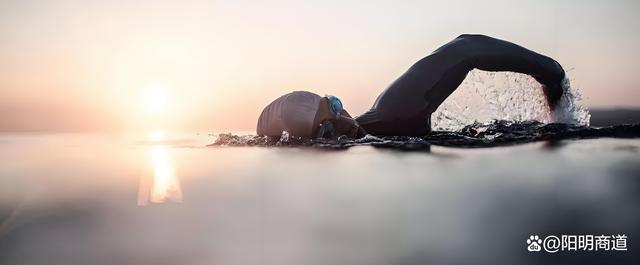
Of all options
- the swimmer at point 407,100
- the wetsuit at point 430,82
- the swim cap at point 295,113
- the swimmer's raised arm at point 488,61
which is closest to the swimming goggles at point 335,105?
the swimmer at point 407,100

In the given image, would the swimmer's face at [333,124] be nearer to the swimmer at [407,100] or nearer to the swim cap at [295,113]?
the swimmer at [407,100]

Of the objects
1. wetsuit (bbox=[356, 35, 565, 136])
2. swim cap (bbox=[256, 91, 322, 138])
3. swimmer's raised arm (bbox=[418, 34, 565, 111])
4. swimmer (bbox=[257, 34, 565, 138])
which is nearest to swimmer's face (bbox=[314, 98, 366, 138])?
swimmer (bbox=[257, 34, 565, 138])

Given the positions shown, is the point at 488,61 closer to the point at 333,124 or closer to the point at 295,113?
the point at 333,124

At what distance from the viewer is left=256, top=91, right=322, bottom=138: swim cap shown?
30.0ft

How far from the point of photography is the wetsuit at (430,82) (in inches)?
364

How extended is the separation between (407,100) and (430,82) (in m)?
0.50

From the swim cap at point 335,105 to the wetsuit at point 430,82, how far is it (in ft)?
2.16

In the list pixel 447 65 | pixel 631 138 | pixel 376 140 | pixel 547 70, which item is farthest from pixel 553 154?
pixel 547 70

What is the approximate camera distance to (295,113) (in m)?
9.28

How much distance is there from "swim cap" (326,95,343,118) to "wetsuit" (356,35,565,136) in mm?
657

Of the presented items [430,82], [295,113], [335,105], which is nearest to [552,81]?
[430,82]

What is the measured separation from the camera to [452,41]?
384 inches

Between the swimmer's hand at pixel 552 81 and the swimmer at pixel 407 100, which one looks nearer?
the swimmer at pixel 407 100

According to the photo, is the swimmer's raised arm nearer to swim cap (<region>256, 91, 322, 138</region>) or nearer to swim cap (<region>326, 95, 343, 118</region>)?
swim cap (<region>326, 95, 343, 118</region>)
